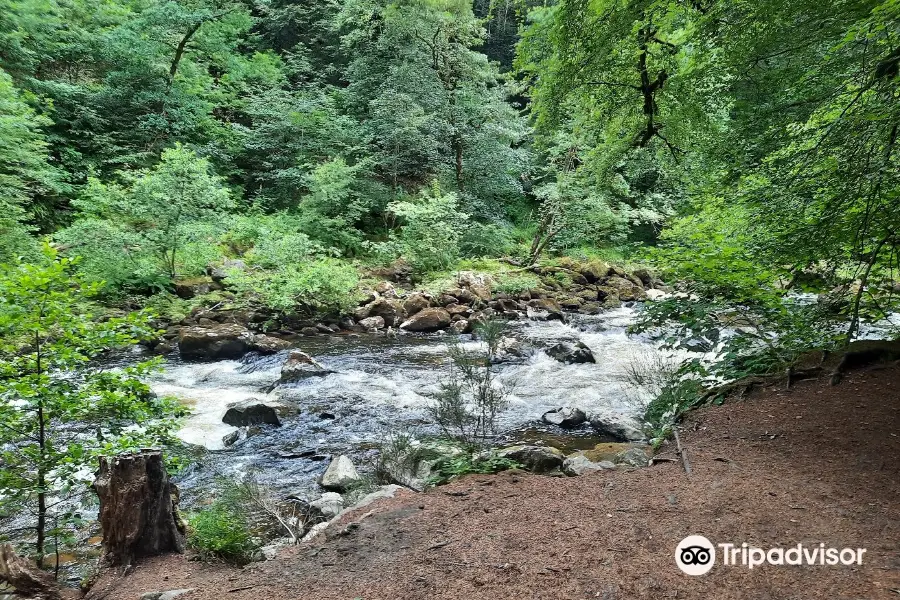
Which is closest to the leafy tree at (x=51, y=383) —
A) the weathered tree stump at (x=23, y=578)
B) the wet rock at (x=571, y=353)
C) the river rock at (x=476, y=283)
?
the weathered tree stump at (x=23, y=578)

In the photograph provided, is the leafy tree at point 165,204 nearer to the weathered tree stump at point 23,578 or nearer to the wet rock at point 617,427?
the weathered tree stump at point 23,578

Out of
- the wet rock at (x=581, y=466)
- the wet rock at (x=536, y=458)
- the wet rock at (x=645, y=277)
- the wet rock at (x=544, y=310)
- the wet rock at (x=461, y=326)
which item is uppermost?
the wet rock at (x=645, y=277)

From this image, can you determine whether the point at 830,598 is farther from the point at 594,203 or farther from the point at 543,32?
the point at 594,203

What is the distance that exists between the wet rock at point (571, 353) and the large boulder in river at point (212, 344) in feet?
21.9

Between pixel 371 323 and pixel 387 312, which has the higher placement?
pixel 387 312

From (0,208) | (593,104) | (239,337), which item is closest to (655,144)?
(593,104)

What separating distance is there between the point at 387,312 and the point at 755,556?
11.6 meters

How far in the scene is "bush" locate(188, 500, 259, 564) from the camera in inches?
134

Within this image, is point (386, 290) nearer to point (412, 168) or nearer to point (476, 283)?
point (476, 283)

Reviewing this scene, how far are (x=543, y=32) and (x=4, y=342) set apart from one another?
5722 mm

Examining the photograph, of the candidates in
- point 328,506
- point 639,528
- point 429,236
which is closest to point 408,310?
point 429,236

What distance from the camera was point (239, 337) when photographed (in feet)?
33.6

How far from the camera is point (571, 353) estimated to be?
966cm

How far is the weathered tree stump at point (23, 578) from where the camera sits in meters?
3.02
